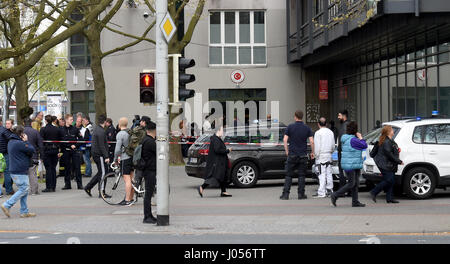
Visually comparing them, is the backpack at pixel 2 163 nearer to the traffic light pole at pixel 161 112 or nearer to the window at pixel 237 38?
the traffic light pole at pixel 161 112

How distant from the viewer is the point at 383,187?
579 inches

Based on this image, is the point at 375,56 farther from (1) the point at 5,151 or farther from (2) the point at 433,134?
(1) the point at 5,151

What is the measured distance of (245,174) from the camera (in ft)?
61.9

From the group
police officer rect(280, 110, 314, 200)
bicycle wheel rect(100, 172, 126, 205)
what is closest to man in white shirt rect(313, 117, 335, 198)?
police officer rect(280, 110, 314, 200)

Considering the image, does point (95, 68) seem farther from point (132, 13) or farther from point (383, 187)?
point (383, 187)

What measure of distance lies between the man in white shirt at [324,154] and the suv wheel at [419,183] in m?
1.73

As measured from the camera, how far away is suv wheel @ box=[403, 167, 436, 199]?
15.0 metres

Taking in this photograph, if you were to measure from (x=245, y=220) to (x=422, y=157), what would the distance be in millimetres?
4485

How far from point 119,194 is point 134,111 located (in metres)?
20.1

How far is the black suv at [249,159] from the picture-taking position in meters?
18.7

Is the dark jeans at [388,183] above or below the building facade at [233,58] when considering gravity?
below

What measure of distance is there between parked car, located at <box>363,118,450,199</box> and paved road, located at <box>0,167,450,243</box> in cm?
40

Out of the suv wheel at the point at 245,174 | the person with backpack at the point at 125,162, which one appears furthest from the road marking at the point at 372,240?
the suv wheel at the point at 245,174

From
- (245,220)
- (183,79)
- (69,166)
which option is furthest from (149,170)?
(69,166)
